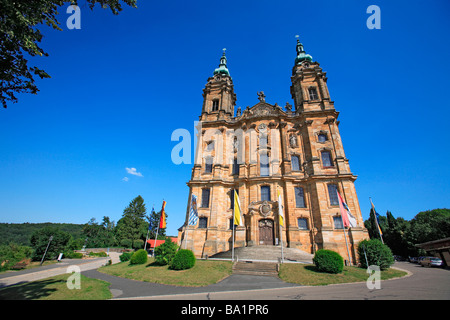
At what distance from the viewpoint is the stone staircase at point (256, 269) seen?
46.9 ft

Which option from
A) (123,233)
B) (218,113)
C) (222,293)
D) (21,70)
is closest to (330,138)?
(218,113)

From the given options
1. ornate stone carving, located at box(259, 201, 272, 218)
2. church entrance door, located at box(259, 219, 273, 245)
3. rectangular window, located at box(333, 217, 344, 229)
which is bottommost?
church entrance door, located at box(259, 219, 273, 245)

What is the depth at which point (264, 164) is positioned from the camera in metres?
28.3

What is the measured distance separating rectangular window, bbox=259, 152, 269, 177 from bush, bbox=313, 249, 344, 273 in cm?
1445

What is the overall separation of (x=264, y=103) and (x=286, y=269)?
25860mm

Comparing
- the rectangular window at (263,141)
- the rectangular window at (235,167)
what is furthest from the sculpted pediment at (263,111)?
the rectangular window at (235,167)

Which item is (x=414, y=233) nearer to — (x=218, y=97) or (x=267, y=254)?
(x=267, y=254)

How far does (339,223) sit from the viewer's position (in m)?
22.3

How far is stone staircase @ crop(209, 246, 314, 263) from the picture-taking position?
19.4 metres

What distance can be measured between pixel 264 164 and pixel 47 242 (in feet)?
125

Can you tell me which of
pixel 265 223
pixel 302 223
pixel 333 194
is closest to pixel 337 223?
pixel 333 194

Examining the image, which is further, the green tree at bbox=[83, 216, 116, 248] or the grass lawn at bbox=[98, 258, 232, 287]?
the green tree at bbox=[83, 216, 116, 248]

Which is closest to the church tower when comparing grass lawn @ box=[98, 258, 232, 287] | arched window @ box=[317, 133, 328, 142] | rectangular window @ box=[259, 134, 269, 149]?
rectangular window @ box=[259, 134, 269, 149]

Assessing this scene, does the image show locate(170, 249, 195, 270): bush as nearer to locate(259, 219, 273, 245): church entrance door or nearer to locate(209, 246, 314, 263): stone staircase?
locate(209, 246, 314, 263): stone staircase
